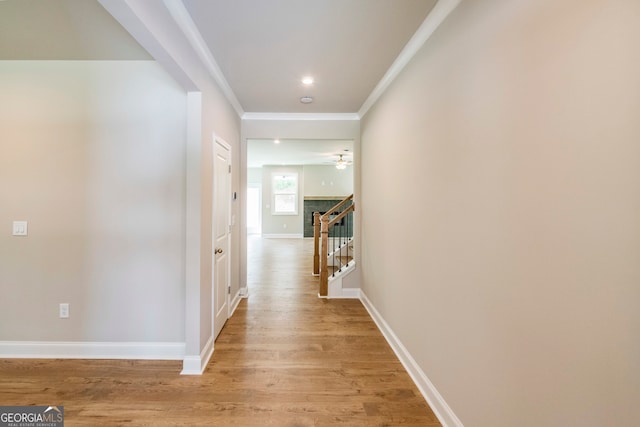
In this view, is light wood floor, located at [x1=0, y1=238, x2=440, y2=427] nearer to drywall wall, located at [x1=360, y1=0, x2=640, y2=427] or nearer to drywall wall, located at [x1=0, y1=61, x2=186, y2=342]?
→ drywall wall, located at [x1=0, y1=61, x2=186, y2=342]

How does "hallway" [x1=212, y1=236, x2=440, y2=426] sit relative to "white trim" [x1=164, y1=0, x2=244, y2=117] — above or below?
below

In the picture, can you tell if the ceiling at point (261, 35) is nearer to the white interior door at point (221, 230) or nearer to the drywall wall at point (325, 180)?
the white interior door at point (221, 230)

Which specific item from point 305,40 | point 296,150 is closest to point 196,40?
point 305,40

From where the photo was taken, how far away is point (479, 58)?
135 cm

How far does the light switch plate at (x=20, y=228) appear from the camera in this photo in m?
2.29

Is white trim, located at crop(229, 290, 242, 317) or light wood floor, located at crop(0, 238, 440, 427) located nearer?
light wood floor, located at crop(0, 238, 440, 427)

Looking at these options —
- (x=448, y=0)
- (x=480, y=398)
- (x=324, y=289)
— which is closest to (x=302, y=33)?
(x=448, y=0)

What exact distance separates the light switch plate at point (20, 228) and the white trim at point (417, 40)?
11.7 ft

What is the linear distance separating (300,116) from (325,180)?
20.2 feet

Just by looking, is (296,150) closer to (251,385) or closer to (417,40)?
(417,40)

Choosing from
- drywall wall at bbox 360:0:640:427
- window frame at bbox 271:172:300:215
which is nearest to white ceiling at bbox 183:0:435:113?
drywall wall at bbox 360:0:640:427

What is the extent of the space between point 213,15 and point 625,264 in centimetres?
240

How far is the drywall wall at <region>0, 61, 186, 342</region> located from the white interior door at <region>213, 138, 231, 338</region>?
1.12 ft

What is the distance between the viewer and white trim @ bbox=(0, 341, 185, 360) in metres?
2.30
